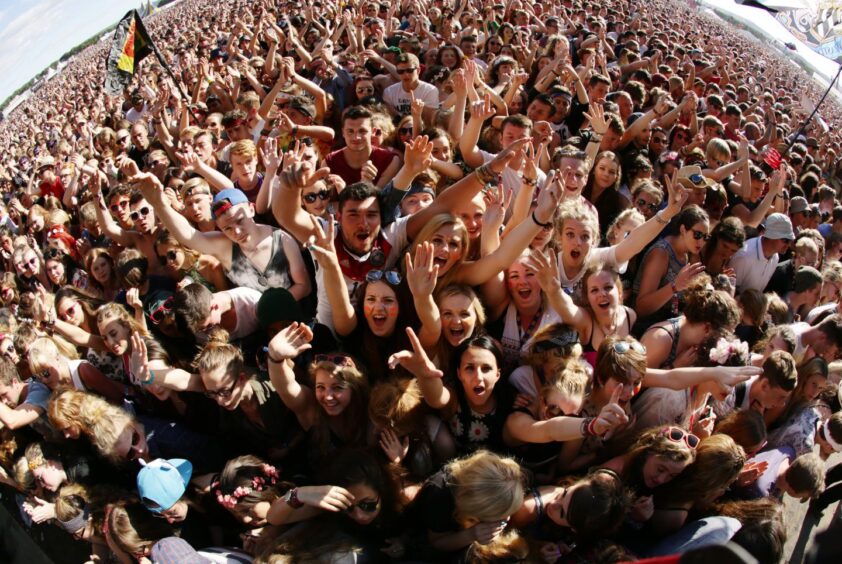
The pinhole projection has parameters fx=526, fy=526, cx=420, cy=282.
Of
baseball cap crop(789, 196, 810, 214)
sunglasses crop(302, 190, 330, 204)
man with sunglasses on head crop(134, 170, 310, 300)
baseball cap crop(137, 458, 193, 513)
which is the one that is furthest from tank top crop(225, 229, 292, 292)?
baseball cap crop(789, 196, 810, 214)

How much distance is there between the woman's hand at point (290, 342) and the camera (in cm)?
247

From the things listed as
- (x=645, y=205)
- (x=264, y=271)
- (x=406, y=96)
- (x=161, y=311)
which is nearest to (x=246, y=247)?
(x=264, y=271)

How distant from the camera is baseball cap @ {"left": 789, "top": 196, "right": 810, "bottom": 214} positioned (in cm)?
526

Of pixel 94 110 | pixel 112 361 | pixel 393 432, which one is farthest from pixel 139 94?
pixel 393 432

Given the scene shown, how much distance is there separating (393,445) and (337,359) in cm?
50

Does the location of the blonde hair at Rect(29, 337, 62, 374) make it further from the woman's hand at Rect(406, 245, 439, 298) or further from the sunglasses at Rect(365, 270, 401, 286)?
the woman's hand at Rect(406, 245, 439, 298)

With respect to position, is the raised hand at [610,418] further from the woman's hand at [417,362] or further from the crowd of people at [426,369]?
the woman's hand at [417,362]

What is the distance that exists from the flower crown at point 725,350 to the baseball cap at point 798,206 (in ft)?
11.9

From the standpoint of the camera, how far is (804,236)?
4.03 m

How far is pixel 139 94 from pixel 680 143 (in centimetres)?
875

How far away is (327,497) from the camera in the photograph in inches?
83.3

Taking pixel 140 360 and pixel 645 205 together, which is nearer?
pixel 140 360

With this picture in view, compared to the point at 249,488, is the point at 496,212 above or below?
above

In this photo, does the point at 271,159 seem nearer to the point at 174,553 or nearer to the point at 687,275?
the point at 174,553
